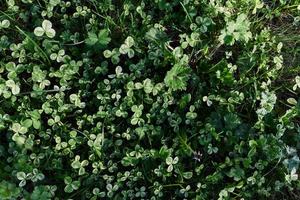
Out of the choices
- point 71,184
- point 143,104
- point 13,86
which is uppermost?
point 13,86

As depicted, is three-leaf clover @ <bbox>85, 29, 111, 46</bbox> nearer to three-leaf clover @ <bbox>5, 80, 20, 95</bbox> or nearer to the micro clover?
the micro clover

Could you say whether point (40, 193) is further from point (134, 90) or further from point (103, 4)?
point (103, 4)

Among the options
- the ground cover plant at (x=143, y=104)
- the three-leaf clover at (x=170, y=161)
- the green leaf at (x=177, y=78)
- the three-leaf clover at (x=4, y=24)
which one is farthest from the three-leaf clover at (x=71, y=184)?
the three-leaf clover at (x=4, y=24)

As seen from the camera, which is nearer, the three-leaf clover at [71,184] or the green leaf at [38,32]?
the three-leaf clover at [71,184]

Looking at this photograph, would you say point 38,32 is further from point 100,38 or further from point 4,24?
point 100,38

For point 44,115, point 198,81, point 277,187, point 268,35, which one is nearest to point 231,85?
point 198,81

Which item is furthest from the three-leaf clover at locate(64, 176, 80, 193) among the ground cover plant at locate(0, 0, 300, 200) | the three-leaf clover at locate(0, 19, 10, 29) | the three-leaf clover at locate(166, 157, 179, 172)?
the three-leaf clover at locate(0, 19, 10, 29)

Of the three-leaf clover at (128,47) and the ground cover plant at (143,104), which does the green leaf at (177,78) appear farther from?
the three-leaf clover at (128,47)

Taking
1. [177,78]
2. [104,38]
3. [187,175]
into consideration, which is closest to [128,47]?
[104,38]
